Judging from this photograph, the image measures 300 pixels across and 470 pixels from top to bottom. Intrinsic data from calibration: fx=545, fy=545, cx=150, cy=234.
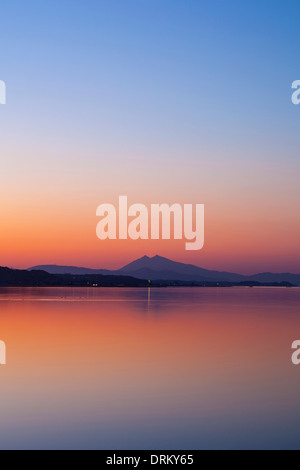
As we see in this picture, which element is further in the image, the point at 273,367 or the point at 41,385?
the point at 273,367

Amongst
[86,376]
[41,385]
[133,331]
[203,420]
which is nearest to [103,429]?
[203,420]

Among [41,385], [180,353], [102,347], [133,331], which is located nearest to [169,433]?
[41,385]

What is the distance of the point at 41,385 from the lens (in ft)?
52.4

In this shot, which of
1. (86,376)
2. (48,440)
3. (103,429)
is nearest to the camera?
(48,440)

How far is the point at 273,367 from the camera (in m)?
19.2

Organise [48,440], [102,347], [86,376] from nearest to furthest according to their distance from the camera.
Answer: [48,440] < [86,376] < [102,347]

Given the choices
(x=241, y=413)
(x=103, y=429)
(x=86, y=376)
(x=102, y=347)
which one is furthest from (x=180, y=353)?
(x=103, y=429)
